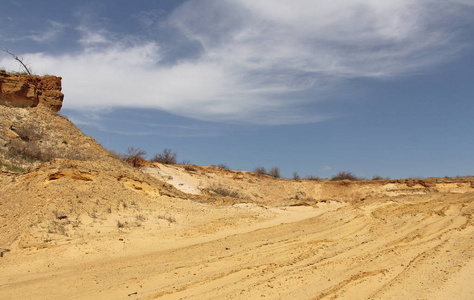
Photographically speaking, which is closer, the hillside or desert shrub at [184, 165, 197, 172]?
the hillside

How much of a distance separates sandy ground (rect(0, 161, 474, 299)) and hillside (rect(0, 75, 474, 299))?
2 centimetres

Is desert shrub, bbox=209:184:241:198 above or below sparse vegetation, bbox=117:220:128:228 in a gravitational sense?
above

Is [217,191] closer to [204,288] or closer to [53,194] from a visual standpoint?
[53,194]

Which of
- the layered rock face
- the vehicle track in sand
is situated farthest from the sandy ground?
the layered rock face

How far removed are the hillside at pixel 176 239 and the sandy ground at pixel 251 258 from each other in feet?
0.08

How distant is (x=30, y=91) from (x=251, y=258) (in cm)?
1490

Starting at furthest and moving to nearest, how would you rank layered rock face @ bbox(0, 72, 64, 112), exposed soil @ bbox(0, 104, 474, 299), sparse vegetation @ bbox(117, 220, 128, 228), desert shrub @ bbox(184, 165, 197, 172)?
desert shrub @ bbox(184, 165, 197, 172) → layered rock face @ bbox(0, 72, 64, 112) → sparse vegetation @ bbox(117, 220, 128, 228) → exposed soil @ bbox(0, 104, 474, 299)

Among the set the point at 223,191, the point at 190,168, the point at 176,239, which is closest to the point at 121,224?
the point at 176,239

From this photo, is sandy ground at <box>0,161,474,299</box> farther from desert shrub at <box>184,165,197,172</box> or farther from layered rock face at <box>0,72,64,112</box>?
desert shrub at <box>184,165,197,172</box>

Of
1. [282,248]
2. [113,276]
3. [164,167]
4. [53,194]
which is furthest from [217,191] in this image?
[113,276]

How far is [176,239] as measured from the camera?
9.96 m

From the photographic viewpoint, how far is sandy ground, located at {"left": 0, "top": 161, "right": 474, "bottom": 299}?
588 centimetres

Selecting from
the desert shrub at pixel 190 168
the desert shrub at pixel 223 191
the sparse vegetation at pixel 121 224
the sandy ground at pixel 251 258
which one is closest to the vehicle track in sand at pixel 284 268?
the sandy ground at pixel 251 258

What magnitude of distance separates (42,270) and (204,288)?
3.52 metres
